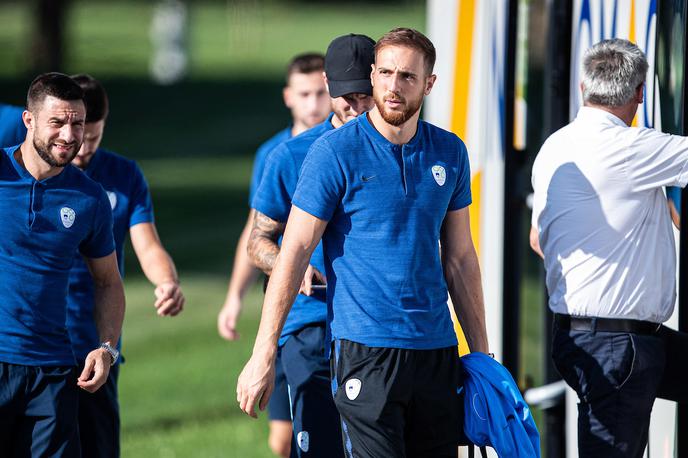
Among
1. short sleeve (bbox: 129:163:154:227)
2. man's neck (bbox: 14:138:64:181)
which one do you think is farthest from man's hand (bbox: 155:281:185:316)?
man's neck (bbox: 14:138:64:181)

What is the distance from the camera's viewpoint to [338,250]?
4.97 meters

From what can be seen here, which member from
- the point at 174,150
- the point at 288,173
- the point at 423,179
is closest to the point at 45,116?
the point at 288,173

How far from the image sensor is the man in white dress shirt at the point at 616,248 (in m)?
5.20

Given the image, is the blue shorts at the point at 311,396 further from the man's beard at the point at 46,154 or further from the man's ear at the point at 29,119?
the man's ear at the point at 29,119

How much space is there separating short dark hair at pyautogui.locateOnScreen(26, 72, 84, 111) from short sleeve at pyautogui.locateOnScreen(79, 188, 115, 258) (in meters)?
0.43

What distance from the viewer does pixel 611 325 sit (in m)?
5.29

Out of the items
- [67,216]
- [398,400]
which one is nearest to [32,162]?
[67,216]

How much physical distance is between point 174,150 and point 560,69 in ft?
86.7

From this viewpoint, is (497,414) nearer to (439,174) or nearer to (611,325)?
(611,325)

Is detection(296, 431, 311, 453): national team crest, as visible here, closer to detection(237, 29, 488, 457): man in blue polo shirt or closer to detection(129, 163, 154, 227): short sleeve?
detection(237, 29, 488, 457): man in blue polo shirt

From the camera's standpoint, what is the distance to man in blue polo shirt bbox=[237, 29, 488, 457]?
4.86 meters

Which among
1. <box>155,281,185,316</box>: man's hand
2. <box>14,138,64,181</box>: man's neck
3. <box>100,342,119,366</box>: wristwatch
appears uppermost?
<box>14,138,64,181</box>: man's neck

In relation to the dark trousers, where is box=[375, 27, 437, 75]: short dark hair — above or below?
above

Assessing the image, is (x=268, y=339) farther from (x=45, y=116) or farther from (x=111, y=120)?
(x=111, y=120)
